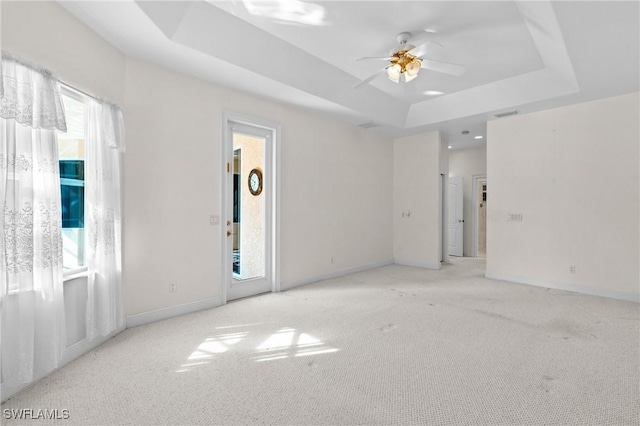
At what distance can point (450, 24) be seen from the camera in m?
3.15

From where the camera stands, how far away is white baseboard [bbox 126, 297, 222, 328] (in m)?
3.22

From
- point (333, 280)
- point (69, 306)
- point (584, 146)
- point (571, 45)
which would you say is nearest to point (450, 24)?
point (571, 45)

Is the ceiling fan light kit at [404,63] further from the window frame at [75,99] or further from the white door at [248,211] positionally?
the window frame at [75,99]

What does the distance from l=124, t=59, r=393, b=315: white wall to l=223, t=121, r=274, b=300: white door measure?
0.69 ft

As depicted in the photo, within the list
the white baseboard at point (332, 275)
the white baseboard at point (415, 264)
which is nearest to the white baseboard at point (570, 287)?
the white baseboard at point (415, 264)

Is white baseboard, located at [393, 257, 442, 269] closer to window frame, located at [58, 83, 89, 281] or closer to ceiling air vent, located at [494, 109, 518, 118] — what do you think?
ceiling air vent, located at [494, 109, 518, 118]

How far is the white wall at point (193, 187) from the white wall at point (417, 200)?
1.85 metres

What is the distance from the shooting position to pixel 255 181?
4.45 m

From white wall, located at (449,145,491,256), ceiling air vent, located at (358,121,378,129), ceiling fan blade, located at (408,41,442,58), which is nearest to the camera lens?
ceiling fan blade, located at (408,41,442,58)

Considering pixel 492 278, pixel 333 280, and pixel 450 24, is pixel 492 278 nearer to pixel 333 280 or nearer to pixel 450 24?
pixel 333 280

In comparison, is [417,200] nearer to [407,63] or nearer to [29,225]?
[407,63]

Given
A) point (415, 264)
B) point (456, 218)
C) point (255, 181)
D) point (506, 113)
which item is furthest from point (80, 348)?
point (456, 218)

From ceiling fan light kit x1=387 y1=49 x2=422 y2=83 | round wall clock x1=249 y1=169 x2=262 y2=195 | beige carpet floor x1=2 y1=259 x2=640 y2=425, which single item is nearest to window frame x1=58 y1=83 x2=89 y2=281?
beige carpet floor x1=2 y1=259 x2=640 y2=425

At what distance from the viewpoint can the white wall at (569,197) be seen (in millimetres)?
4207
